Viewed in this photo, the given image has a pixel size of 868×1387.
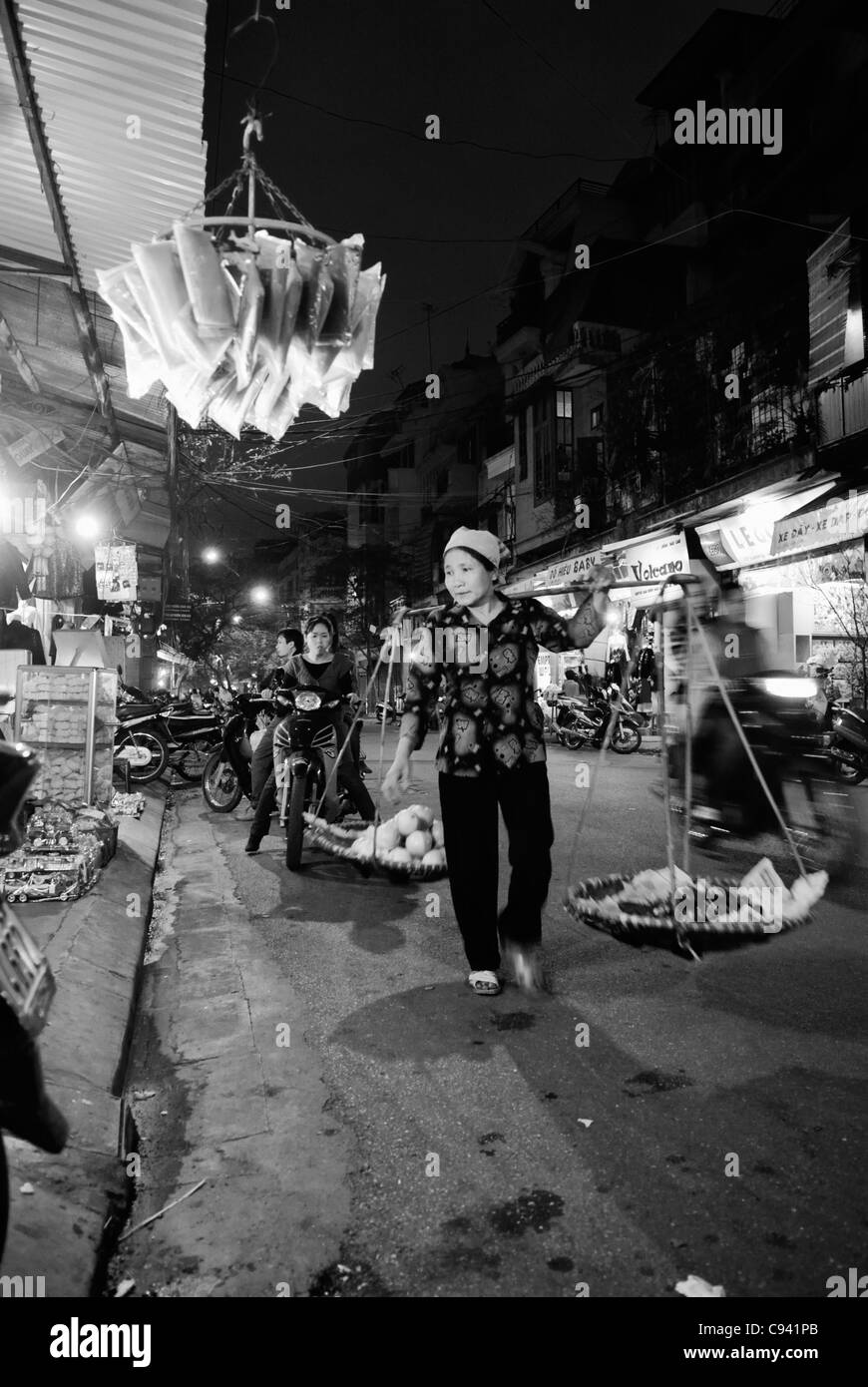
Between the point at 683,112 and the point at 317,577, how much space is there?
34005 mm

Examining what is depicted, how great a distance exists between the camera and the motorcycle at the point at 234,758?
9.27m

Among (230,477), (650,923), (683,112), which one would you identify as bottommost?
(650,923)

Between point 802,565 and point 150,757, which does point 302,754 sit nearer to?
point 150,757

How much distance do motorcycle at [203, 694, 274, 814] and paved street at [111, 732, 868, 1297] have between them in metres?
4.36

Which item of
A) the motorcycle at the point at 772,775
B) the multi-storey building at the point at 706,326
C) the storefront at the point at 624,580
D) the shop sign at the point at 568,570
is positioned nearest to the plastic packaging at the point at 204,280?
the storefront at the point at 624,580

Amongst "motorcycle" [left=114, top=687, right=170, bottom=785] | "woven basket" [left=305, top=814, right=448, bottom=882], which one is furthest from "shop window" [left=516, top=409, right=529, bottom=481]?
"woven basket" [left=305, top=814, right=448, bottom=882]

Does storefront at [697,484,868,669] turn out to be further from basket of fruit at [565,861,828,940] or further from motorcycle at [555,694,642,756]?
basket of fruit at [565,861,828,940]

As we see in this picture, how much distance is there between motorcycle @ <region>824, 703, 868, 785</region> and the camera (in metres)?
10.4

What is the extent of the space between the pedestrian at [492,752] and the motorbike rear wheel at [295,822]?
8.38 ft

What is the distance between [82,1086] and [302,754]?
3736 mm
